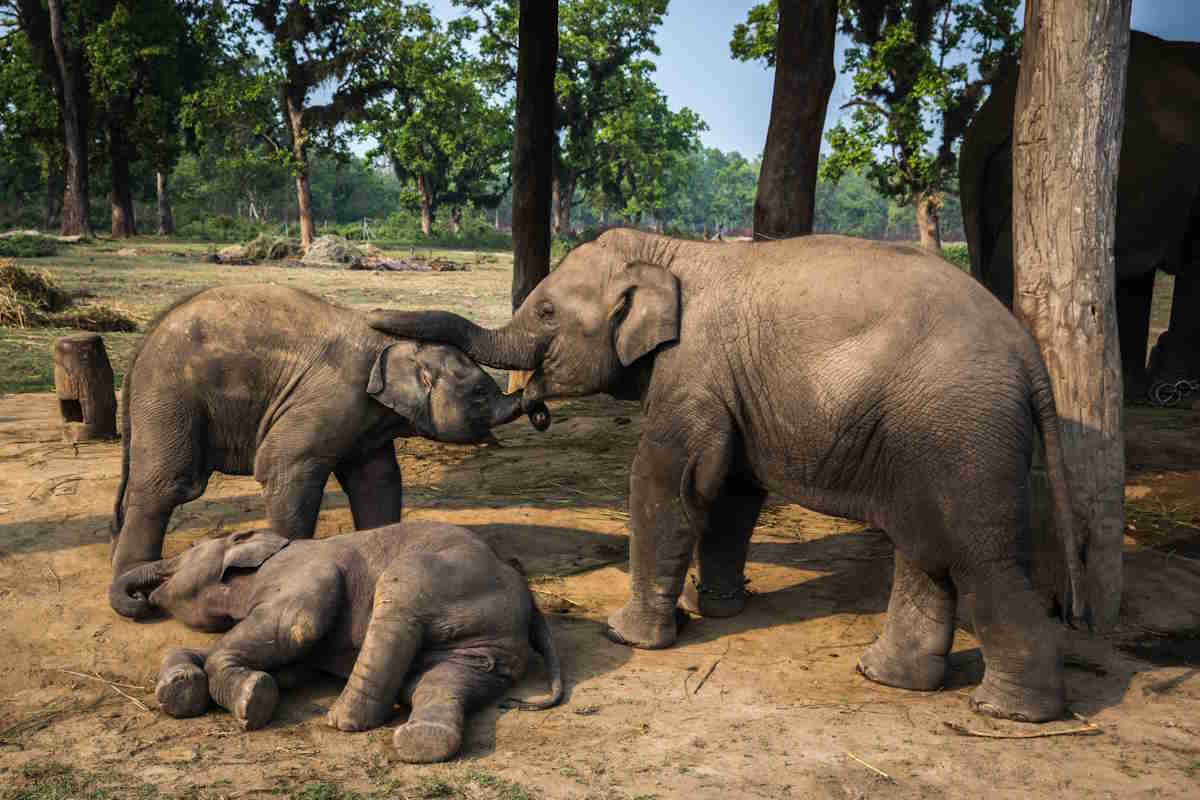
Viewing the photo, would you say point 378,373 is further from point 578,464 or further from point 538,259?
point 538,259

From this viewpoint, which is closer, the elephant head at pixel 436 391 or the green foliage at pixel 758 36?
the elephant head at pixel 436 391

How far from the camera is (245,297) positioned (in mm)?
5668

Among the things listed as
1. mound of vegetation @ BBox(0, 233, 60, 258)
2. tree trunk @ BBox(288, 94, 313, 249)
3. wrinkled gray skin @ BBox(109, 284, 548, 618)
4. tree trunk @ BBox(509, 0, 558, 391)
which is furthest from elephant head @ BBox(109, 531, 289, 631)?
tree trunk @ BBox(288, 94, 313, 249)

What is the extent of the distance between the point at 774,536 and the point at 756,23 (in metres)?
27.2

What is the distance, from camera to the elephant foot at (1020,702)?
13.9 feet

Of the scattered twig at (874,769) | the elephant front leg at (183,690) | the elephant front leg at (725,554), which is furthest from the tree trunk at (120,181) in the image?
the scattered twig at (874,769)

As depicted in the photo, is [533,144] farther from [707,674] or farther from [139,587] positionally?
[707,674]

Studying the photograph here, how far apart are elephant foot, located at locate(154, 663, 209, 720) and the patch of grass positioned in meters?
0.45

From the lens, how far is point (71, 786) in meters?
3.64

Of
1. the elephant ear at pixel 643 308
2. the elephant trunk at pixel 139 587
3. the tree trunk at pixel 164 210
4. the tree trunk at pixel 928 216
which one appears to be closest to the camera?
the elephant ear at pixel 643 308

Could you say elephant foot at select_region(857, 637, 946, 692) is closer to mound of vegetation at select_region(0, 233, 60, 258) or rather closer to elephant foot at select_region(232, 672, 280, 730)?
elephant foot at select_region(232, 672, 280, 730)

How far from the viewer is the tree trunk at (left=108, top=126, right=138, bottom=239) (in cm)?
3767

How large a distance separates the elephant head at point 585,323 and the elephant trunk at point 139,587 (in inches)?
61.9

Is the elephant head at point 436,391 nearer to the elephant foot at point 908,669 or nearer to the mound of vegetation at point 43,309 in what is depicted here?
the elephant foot at point 908,669
